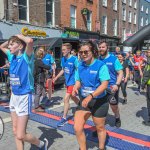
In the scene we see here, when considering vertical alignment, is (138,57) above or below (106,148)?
above

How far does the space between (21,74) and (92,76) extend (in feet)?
3.23

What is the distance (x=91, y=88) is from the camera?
3.81m

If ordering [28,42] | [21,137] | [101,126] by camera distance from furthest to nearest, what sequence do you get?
[101,126], [21,137], [28,42]

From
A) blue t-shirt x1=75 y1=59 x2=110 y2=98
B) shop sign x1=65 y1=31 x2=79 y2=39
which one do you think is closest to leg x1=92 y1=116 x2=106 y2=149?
blue t-shirt x1=75 y1=59 x2=110 y2=98

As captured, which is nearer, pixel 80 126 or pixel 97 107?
pixel 80 126

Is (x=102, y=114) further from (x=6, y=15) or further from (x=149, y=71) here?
(x=6, y=15)

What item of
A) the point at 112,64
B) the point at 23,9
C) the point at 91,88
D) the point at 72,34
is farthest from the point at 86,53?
the point at 72,34

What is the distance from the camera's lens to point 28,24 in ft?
58.7

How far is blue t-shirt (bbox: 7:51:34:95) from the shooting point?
3658 mm

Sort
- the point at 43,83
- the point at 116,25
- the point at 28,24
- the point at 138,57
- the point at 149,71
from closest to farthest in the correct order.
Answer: the point at 149,71, the point at 43,83, the point at 138,57, the point at 28,24, the point at 116,25

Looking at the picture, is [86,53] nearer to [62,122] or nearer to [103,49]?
[103,49]

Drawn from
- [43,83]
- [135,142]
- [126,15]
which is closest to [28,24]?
[43,83]

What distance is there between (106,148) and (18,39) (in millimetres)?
2413

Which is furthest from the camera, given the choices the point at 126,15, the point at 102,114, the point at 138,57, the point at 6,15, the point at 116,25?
the point at 126,15
